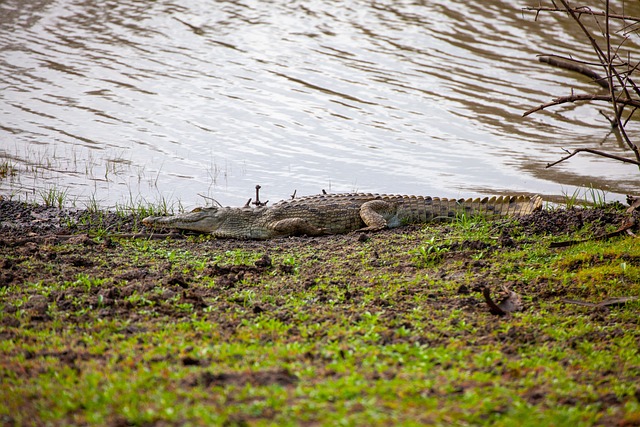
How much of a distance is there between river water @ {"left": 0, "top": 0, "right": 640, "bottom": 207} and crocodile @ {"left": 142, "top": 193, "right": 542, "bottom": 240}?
198cm

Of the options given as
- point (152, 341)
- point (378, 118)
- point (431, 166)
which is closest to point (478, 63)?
point (378, 118)

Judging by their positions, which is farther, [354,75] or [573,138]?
[354,75]

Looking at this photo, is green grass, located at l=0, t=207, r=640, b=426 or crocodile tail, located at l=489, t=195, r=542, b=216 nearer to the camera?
green grass, located at l=0, t=207, r=640, b=426

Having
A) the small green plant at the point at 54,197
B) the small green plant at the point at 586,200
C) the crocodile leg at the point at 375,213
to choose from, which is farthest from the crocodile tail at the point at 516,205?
the small green plant at the point at 54,197

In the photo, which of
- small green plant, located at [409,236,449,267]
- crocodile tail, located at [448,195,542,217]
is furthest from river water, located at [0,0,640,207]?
small green plant, located at [409,236,449,267]

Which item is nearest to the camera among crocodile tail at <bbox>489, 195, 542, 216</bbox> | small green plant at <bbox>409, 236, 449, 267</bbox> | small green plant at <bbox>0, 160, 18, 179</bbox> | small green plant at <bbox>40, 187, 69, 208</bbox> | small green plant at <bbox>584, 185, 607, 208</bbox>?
small green plant at <bbox>409, 236, 449, 267</bbox>

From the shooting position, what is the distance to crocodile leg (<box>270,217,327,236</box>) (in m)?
8.01

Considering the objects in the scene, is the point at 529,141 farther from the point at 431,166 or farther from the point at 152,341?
the point at 152,341

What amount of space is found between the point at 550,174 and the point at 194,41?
11.5 metres

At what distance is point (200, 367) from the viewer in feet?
12.2

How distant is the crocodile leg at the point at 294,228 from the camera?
26.3 ft

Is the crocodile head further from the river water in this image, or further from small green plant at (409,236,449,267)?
small green plant at (409,236,449,267)

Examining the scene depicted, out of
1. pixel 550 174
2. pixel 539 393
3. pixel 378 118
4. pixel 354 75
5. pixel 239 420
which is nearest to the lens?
pixel 239 420

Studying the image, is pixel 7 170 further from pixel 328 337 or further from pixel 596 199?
pixel 596 199
